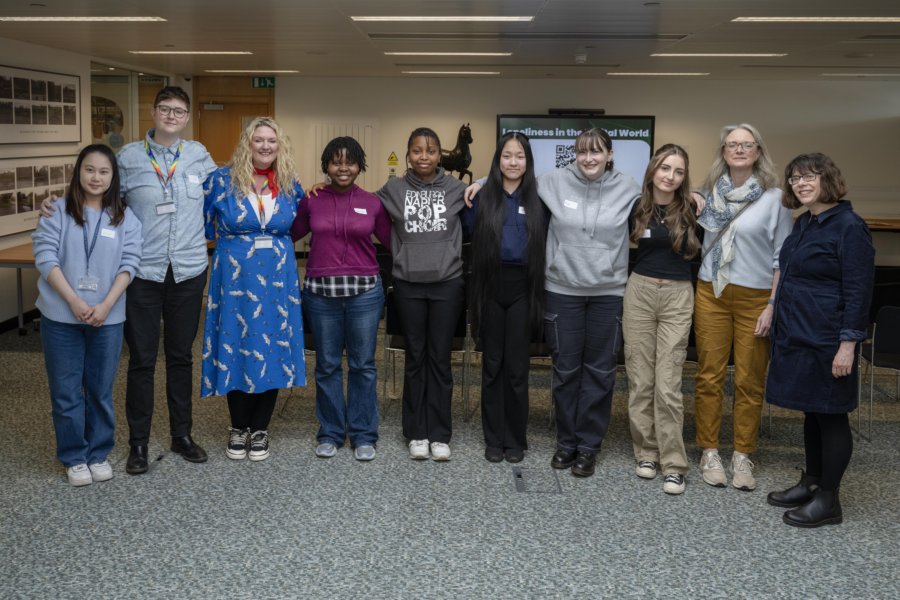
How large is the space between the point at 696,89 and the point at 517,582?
9.39m

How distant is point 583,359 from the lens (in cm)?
352

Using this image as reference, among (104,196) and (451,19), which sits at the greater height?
(451,19)

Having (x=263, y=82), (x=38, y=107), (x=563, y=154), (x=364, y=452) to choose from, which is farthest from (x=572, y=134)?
(x=364, y=452)

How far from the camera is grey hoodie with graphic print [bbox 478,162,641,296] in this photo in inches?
131

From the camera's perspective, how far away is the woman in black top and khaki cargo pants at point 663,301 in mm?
3275

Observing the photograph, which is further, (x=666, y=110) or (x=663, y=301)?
(x=666, y=110)

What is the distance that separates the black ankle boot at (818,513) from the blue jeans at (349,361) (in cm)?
194

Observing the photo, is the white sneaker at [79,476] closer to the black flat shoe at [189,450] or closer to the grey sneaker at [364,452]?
the black flat shoe at [189,450]

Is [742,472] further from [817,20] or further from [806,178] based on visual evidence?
[817,20]

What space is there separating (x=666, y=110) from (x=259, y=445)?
8674mm

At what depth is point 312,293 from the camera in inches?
139

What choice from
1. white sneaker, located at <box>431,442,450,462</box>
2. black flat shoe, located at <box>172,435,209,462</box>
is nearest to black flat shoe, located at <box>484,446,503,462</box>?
white sneaker, located at <box>431,442,450,462</box>

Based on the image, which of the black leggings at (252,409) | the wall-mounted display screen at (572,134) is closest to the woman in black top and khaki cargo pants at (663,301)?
the black leggings at (252,409)

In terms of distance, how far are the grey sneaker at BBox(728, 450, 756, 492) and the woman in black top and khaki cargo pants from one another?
26cm
